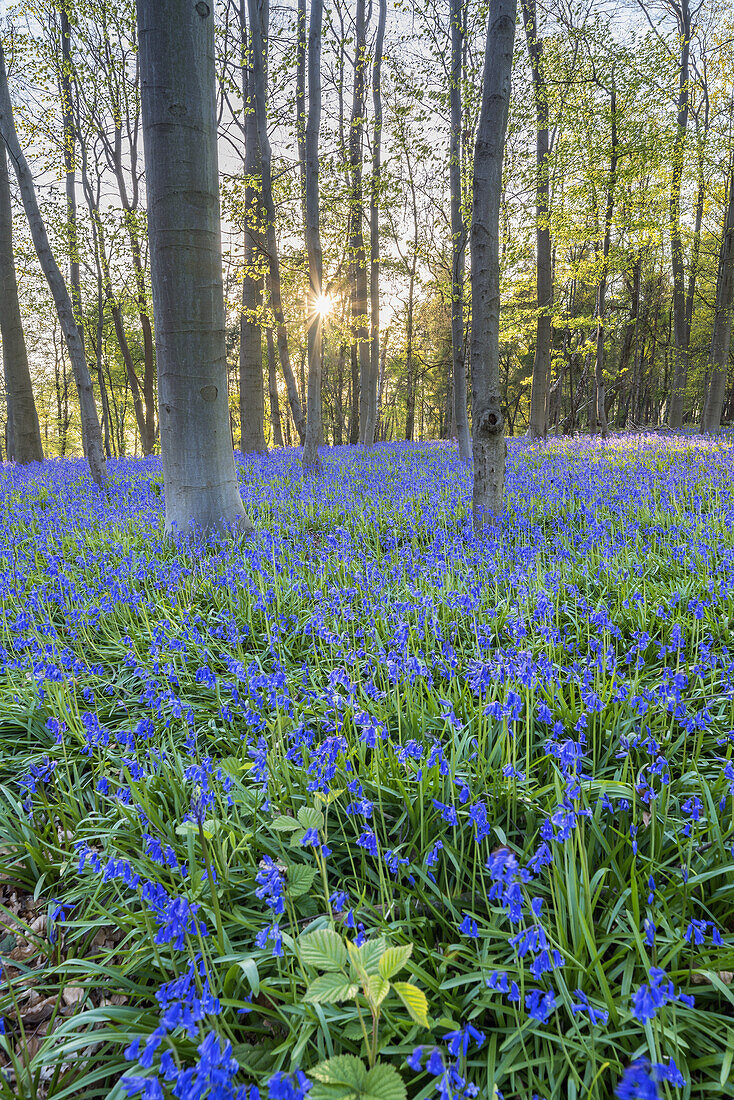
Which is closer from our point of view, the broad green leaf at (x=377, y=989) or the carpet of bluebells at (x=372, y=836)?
the broad green leaf at (x=377, y=989)

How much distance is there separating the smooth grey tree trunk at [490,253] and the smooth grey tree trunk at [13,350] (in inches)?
507

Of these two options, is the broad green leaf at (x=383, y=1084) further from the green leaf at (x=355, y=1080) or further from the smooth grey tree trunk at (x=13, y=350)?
the smooth grey tree trunk at (x=13, y=350)

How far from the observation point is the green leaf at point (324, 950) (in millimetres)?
1181

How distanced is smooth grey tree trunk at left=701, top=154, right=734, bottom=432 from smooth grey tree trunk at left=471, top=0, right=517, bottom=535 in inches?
489

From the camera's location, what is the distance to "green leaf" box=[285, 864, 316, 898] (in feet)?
5.18

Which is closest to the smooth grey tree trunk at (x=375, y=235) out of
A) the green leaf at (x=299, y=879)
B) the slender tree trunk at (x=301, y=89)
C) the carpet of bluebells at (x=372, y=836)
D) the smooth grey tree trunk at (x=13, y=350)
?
the slender tree trunk at (x=301, y=89)

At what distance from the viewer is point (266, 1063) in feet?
4.16

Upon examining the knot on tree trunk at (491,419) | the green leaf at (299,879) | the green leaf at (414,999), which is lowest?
the green leaf at (299,879)

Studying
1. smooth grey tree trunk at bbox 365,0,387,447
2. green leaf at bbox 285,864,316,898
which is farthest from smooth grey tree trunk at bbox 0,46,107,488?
green leaf at bbox 285,864,316,898

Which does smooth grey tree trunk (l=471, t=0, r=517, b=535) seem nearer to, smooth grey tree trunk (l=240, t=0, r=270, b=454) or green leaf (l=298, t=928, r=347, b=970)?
green leaf (l=298, t=928, r=347, b=970)

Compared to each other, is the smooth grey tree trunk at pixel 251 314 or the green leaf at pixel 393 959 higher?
the smooth grey tree trunk at pixel 251 314

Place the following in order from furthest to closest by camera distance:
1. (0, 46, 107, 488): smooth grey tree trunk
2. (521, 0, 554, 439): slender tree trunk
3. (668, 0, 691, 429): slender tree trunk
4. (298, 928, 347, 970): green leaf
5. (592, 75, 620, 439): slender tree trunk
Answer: (668, 0, 691, 429): slender tree trunk < (521, 0, 554, 439): slender tree trunk < (592, 75, 620, 439): slender tree trunk < (0, 46, 107, 488): smooth grey tree trunk < (298, 928, 347, 970): green leaf

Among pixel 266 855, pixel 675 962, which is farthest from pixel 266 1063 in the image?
pixel 675 962

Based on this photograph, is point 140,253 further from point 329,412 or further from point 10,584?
point 329,412
